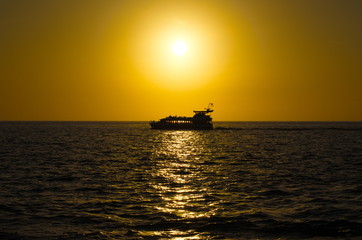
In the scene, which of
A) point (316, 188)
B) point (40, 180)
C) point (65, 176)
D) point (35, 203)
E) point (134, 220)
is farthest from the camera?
point (65, 176)

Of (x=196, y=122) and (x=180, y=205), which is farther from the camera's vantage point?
(x=196, y=122)

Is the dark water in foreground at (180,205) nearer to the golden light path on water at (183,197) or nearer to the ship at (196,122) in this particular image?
the golden light path on water at (183,197)

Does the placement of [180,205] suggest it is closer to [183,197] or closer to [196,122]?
[183,197]

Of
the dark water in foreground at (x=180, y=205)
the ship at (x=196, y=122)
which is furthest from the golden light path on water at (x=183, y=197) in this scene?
the ship at (x=196, y=122)

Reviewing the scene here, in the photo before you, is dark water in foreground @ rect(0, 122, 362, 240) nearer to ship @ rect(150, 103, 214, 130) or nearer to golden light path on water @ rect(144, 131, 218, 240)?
golden light path on water @ rect(144, 131, 218, 240)

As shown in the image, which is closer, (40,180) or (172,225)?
(172,225)

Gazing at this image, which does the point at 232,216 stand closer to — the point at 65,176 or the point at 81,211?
the point at 81,211

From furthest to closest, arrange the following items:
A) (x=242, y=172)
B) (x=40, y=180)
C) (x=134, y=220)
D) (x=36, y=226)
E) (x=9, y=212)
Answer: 1. (x=242, y=172)
2. (x=40, y=180)
3. (x=9, y=212)
4. (x=134, y=220)
5. (x=36, y=226)

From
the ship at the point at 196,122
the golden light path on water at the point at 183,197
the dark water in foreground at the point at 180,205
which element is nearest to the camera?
the dark water in foreground at the point at 180,205

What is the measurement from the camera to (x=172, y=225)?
18562mm

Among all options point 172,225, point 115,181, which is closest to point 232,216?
point 172,225

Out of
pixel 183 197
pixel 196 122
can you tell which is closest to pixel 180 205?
pixel 183 197

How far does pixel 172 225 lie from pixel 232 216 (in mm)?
3607

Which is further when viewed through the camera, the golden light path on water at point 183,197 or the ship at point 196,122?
the ship at point 196,122
